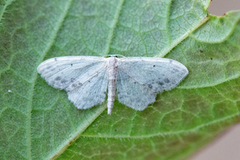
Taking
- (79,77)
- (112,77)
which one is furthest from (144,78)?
(79,77)

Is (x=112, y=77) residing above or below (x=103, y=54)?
below

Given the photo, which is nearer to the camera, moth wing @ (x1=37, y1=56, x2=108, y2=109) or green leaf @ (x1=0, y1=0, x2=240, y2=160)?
green leaf @ (x1=0, y1=0, x2=240, y2=160)

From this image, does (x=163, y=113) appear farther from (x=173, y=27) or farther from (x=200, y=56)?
(x=173, y=27)

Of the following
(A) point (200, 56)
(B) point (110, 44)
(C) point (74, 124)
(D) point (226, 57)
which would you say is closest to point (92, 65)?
(B) point (110, 44)

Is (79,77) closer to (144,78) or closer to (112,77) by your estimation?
(112,77)

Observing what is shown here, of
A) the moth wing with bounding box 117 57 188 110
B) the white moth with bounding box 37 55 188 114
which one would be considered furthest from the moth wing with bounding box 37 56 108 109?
the moth wing with bounding box 117 57 188 110

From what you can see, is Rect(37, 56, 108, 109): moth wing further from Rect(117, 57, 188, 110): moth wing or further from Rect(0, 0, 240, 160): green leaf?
Rect(117, 57, 188, 110): moth wing
